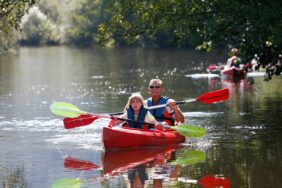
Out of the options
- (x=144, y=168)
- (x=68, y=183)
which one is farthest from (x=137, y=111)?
(x=68, y=183)

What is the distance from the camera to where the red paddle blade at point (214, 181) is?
1174cm

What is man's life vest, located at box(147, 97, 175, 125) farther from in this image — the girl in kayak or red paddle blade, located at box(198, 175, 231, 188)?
red paddle blade, located at box(198, 175, 231, 188)

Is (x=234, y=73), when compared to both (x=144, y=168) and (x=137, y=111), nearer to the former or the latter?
(x=137, y=111)

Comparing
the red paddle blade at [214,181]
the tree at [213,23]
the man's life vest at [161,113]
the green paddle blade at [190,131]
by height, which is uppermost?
the tree at [213,23]

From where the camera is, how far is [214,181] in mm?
12055

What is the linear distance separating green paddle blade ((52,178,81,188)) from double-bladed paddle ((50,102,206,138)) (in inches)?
132

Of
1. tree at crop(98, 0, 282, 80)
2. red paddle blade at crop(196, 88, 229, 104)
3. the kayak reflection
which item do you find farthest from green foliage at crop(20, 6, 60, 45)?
the kayak reflection

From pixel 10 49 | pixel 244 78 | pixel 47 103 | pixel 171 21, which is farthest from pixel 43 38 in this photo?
pixel 171 21

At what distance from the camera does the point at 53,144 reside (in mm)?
16391

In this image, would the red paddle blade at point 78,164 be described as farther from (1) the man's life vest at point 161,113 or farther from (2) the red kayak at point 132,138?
(1) the man's life vest at point 161,113

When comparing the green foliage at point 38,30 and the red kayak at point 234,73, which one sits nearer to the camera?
the red kayak at point 234,73

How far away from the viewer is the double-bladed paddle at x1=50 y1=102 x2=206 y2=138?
15.8 metres

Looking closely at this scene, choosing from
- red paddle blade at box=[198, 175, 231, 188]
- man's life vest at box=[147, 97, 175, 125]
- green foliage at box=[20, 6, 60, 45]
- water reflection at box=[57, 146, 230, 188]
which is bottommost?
red paddle blade at box=[198, 175, 231, 188]

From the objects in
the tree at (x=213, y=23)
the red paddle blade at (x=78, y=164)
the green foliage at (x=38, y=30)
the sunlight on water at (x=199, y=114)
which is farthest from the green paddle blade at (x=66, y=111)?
the green foliage at (x=38, y=30)
